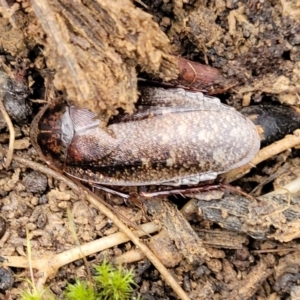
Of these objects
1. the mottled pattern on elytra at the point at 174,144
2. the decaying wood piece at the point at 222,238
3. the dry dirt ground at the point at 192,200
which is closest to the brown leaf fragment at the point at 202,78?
the dry dirt ground at the point at 192,200

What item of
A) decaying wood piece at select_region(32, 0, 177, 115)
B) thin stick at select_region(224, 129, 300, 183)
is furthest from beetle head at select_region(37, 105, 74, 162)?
thin stick at select_region(224, 129, 300, 183)

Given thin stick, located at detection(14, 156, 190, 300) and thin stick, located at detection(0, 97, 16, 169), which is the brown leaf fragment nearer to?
thin stick, located at detection(14, 156, 190, 300)

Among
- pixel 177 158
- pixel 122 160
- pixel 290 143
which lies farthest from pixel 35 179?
pixel 290 143

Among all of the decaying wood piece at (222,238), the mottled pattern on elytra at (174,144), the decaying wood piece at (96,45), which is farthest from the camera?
the decaying wood piece at (222,238)

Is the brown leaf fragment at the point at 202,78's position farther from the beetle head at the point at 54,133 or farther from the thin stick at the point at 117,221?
the thin stick at the point at 117,221

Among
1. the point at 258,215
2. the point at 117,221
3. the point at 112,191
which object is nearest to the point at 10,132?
the point at 112,191

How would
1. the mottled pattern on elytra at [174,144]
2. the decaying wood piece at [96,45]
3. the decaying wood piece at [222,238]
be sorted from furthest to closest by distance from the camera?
the decaying wood piece at [222,238] → the mottled pattern on elytra at [174,144] → the decaying wood piece at [96,45]

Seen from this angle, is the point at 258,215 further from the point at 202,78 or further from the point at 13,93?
the point at 13,93

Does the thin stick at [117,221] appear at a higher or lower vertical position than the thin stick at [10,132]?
lower
